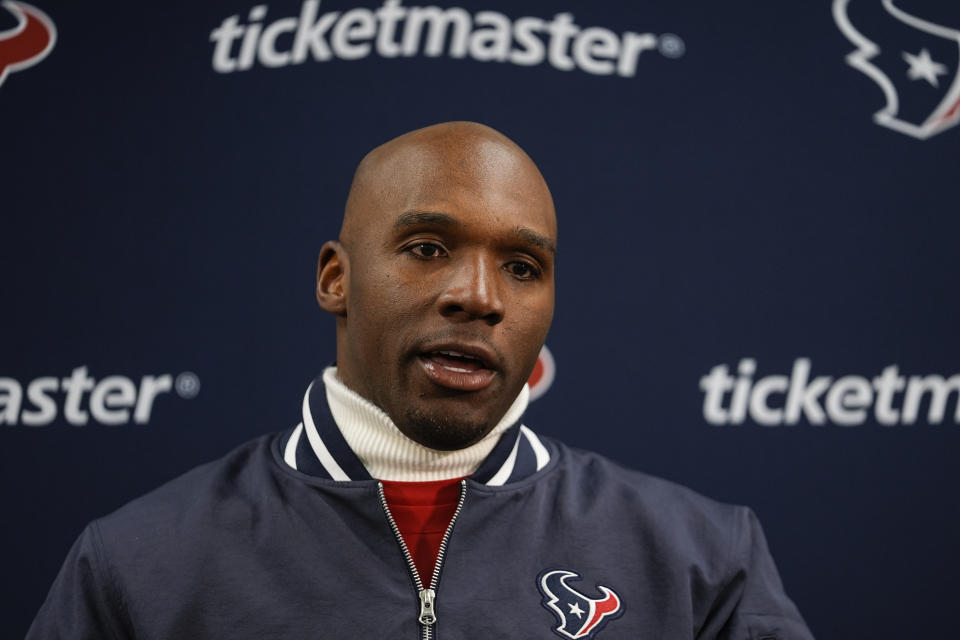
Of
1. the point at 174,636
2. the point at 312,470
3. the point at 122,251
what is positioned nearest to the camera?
the point at 174,636

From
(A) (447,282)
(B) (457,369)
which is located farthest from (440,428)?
(A) (447,282)

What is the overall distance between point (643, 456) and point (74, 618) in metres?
1.09

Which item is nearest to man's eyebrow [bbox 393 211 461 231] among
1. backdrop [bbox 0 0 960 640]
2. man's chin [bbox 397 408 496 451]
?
man's chin [bbox 397 408 496 451]

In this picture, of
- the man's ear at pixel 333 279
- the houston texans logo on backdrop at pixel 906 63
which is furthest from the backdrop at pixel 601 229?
the man's ear at pixel 333 279

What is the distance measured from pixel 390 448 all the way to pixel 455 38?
0.99 m

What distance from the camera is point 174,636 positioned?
1080 millimetres

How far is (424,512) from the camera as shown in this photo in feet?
3.81

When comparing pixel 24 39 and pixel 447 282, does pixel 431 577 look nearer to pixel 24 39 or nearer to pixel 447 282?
pixel 447 282

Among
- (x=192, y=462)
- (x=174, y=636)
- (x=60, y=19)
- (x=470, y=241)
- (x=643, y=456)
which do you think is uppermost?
(x=60, y=19)

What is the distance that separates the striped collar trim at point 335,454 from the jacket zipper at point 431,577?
2.0 inches

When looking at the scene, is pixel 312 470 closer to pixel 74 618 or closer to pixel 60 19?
pixel 74 618

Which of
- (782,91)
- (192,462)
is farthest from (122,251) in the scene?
(782,91)

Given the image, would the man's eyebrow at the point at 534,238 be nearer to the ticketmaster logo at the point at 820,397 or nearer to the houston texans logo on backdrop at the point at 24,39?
the ticketmaster logo at the point at 820,397

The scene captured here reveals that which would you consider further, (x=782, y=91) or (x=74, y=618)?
(x=782, y=91)
